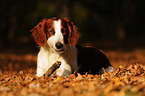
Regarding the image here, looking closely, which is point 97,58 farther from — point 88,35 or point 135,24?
point 88,35

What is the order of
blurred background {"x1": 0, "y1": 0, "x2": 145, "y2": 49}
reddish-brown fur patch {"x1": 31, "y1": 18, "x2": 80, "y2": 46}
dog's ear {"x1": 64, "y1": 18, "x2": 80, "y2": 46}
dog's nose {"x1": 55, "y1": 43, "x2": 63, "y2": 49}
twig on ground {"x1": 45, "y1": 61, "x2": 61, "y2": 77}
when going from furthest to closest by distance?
blurred background {"x1": 0, "y1": 0, "x2": 145, "y2": 49} < dog's ear {"x1": 64, "y1": 18, "x2": 80, "y2": 46} < reddish-brown fur patch {"x1": 31, "y1": 18, "x2": 80, "y2": 46} < twig on ground {"x1": 45, "y1": 61, "x2": 61, "y2": 77} < dog's nose {"x1": 55, "y1": 43, "x2": 63, "y2": 49}

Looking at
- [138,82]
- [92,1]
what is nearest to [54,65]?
[138,82]

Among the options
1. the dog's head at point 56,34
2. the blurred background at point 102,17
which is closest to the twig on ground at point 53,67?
the dog's head at point 56,34

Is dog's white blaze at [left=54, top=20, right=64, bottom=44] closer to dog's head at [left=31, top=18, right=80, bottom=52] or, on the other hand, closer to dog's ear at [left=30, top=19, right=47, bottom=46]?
dog's head at [left=31, top=18, right=80, bottom=52]

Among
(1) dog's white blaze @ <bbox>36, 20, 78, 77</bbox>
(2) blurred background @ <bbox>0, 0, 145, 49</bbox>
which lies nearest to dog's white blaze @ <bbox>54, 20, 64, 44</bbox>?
(1) dog's white blaze @ <bbox>36, 20, 78, 77</bbox>

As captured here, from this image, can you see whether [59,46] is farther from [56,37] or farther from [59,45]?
[56,37]

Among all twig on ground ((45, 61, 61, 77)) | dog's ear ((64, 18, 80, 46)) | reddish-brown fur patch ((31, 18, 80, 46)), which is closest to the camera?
twig on ground ((45, 61, 61, 77))

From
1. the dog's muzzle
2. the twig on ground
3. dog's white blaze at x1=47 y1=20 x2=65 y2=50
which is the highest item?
dog's white blaze at x1=47 y1=20 x2=65 y2=50

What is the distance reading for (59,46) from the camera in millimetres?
4312

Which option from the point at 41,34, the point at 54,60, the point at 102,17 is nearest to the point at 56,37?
the point at 41,34

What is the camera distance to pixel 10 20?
26469mm

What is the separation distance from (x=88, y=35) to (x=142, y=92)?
3200 cm

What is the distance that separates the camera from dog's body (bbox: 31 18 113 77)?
4453 millimetres

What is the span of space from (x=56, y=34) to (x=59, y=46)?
0.25 m
